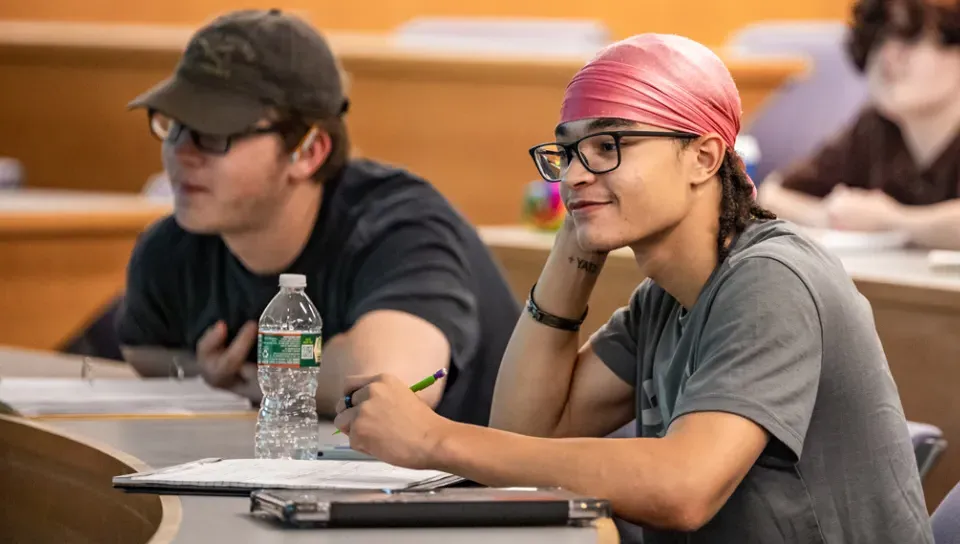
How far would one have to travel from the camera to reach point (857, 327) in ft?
4.39

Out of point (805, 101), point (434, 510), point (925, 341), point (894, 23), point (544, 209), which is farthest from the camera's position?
point (805, 101)

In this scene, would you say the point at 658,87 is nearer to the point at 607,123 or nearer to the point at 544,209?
the point at 607,123

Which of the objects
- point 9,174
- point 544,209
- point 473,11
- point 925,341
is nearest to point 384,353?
point 925,341

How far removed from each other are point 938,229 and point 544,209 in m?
0.87

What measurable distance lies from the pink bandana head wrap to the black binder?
0.40 m

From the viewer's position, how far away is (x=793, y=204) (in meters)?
3.77

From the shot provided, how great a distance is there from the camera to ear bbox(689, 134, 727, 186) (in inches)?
54.1

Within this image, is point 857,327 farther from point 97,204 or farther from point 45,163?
point 45,163

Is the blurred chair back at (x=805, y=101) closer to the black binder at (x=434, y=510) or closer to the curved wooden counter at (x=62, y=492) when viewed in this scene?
the curved wooden counter at (x=62, y=492)

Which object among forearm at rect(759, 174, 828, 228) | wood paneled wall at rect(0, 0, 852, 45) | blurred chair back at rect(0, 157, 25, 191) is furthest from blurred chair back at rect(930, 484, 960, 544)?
wood paneled wall at rect(0, 0, 852, 45)

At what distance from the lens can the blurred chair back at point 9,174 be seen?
4145 millimetres

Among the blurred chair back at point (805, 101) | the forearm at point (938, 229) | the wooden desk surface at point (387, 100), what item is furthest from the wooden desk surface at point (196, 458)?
the blurred chair back at point (805, 101)

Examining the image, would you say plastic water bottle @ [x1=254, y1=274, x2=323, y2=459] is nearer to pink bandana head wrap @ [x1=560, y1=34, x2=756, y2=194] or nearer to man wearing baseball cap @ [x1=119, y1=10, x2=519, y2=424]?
man wearing baseball cap @ [x1=119, y1=10, x2=519, y2=424]

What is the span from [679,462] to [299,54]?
0.98 meters
